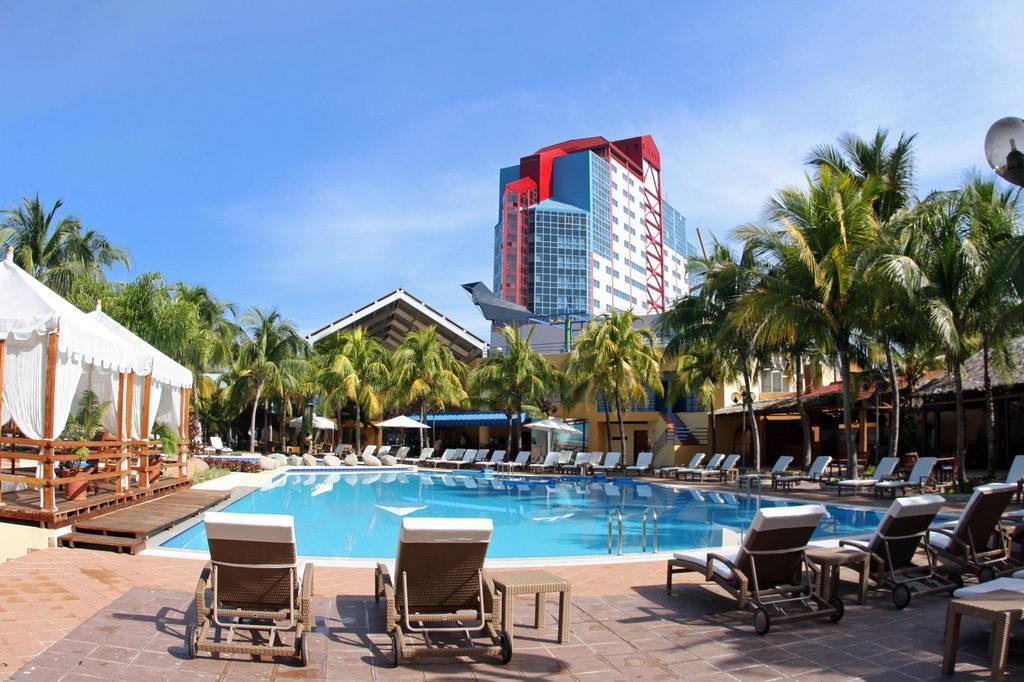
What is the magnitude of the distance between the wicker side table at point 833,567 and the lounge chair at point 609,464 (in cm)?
1896

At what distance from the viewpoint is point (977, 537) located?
6.79 m

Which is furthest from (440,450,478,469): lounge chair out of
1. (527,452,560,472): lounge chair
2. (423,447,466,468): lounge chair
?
(527,452,560,472): lounge chair

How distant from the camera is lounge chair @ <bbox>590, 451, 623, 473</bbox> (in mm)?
25094

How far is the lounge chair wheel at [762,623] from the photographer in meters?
5.16

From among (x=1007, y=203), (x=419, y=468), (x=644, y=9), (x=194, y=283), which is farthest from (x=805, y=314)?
(x=194, y=283)

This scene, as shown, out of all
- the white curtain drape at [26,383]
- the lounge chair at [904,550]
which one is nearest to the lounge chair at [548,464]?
the white curtain drape at [26,383]

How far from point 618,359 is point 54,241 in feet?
70.7

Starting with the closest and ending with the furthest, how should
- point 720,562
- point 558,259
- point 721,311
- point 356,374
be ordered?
point 720,562, point 721,311, point 356,374, point 558,259

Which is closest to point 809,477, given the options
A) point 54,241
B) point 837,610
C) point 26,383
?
point 837,610

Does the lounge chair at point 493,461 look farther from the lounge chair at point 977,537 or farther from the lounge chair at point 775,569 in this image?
the lounge chair at point 775,569

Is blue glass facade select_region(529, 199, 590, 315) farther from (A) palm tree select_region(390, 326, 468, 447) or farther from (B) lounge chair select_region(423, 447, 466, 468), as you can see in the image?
(B) lounge chair select_region(423, 447, 466, 468)

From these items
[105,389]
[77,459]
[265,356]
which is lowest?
[77,459]

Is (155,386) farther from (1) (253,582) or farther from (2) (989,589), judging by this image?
(2) (989,589)

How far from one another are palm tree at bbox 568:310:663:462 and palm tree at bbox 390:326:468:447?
24.1 feet
